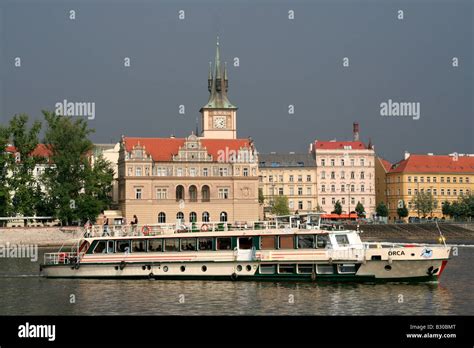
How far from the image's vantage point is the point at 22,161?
96.9 m

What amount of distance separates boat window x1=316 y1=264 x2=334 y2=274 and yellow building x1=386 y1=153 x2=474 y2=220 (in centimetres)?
9842

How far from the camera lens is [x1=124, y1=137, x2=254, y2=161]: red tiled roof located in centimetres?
11606

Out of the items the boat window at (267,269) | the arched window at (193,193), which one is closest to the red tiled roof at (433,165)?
the arched window at (193,193)

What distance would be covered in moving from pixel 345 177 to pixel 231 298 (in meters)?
104

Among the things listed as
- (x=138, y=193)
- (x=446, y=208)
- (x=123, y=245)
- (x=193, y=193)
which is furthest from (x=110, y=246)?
(x=446, y=208)

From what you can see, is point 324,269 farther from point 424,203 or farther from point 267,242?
point 424,203

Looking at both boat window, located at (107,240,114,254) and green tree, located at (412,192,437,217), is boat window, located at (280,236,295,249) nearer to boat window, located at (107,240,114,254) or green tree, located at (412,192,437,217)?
boat window, located at (107,240,114,254)

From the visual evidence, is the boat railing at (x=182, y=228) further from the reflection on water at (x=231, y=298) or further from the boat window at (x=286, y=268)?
the reflection on water at (x=231, y=298)

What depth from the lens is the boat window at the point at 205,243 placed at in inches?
1832

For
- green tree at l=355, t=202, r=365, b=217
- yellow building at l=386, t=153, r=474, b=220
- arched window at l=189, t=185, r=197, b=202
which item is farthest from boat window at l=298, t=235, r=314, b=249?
yellow building at l=386, t=153, r=474, b=220

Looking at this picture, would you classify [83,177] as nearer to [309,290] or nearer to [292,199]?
[292,199]
